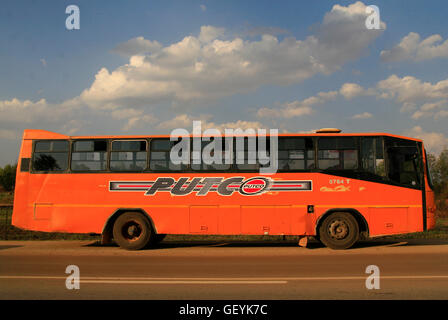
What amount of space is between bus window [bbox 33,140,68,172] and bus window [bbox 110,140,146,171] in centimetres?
170

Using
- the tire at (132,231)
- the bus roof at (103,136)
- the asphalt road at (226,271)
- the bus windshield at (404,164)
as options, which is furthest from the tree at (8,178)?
the bus windshield at (404,164)

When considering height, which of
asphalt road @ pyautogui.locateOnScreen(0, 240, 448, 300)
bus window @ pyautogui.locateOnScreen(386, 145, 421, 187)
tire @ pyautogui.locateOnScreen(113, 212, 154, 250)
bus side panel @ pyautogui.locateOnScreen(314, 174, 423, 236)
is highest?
bus window @ pyautogui.locateOnScreen(386, 145, 421, 187)

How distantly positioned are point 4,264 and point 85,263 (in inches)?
79.0

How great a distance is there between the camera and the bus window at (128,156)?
11.5 meters

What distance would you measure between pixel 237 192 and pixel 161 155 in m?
2.74

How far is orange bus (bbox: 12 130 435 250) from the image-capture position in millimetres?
11000

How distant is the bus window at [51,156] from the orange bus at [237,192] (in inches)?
2.7

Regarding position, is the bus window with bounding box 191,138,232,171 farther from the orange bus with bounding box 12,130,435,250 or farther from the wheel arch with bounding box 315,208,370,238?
the wheel arch with bounding box 315,208,370,238

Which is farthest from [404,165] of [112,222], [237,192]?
[112,222]

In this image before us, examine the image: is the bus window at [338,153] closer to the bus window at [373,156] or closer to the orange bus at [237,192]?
the orange bus at [237,192]

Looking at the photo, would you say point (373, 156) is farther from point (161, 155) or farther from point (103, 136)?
point (103, 136)

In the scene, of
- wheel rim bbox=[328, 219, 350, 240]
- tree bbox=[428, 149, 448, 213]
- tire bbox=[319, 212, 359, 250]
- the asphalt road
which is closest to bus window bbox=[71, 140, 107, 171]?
the asphalt road

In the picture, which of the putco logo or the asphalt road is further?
the putco logo

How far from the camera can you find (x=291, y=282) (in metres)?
6.87
